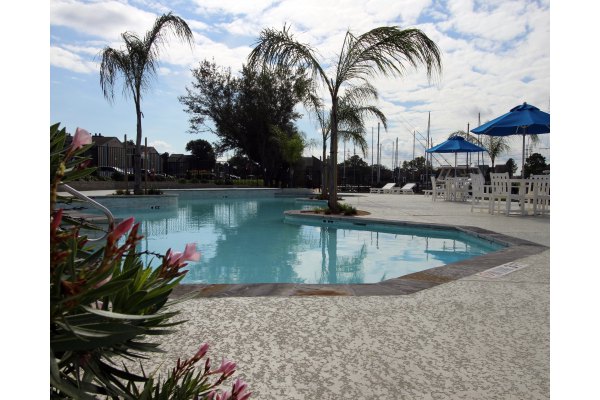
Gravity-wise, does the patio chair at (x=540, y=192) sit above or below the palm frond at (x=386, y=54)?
below

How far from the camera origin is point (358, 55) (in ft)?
27.9

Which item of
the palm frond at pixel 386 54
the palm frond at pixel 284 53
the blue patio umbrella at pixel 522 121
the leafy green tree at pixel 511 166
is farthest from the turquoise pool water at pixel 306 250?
the leafy green tree at pixel 511 166

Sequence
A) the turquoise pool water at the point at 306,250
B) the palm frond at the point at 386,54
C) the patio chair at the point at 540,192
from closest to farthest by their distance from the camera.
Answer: the turquoise pool water at the point at 306,250, the palm frond at the point at 386,54, the patio chair at the point at 540,192

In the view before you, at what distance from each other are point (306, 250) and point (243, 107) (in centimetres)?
1934

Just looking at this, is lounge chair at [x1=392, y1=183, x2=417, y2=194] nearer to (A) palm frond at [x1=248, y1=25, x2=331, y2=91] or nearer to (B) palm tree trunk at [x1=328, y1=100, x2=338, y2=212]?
(B) palm tree trunk at [x1=328, y1=100, x2=338, y2=212]

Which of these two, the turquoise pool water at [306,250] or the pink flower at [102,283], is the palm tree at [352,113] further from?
the pink flower at [102,283]

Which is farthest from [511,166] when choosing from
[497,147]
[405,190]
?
[405,190]

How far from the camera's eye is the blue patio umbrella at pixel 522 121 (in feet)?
29.2

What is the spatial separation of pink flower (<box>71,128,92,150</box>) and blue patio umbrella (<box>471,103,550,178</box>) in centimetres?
937

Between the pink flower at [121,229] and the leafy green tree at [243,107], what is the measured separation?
76.7ft

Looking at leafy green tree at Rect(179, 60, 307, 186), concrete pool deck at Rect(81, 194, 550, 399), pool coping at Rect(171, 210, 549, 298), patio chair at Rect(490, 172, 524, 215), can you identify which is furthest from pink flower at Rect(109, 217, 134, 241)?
leafy green tree at Rect(179, 60, 307, 186)

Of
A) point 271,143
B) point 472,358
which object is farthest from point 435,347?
point 271,143
